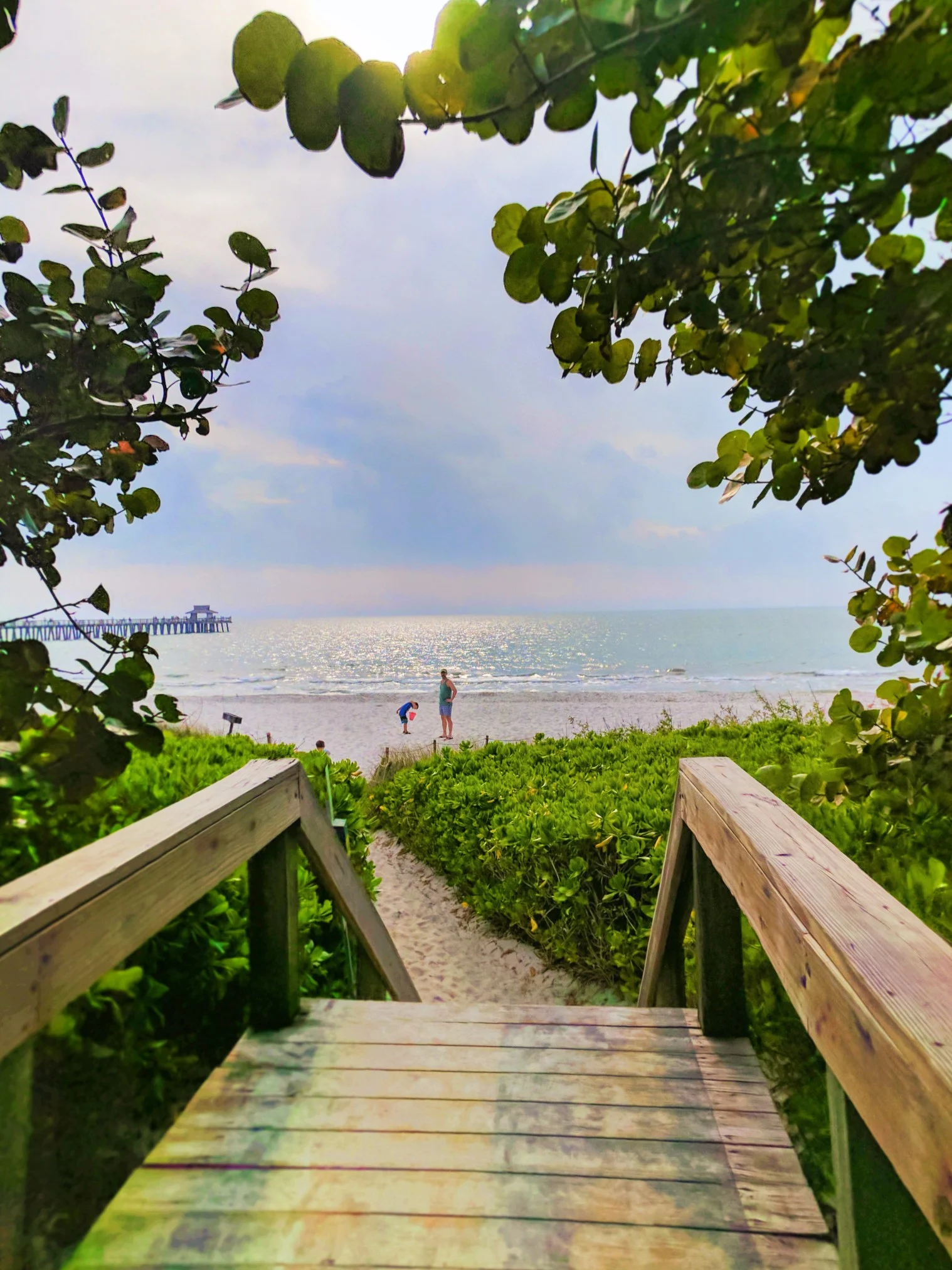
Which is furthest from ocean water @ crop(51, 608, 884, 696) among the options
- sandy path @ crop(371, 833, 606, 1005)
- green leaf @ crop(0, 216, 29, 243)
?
green leaf @ crop(0, 216, 29, 243)

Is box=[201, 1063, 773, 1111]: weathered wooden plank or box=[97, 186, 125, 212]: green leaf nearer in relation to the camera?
box=[97, 186, 125, 212]: green leaf

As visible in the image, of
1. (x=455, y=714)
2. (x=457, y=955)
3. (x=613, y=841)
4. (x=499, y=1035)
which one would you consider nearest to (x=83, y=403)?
(x=499, y=1035)

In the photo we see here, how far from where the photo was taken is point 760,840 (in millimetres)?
1433

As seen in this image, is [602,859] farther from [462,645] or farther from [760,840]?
[462,645]

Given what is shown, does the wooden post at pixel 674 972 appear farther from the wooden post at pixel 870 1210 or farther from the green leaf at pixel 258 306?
the green leaf at pixel 258 306

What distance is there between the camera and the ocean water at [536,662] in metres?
35.8

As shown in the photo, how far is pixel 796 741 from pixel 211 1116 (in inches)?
243

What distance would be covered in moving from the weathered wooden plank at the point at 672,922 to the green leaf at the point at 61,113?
2.27 metres

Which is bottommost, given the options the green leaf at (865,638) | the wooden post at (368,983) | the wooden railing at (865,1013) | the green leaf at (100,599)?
the wooden post at (368,983)

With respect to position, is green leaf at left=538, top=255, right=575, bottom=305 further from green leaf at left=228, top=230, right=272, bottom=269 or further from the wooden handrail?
the wooden handrail

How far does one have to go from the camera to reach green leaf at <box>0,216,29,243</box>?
51.3 inches

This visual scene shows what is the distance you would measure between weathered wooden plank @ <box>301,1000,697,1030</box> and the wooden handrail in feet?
1.27

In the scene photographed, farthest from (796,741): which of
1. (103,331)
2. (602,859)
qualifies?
(103,331)

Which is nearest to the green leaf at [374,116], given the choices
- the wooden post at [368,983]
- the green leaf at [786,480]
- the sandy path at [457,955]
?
the green leaf at [786,480]
